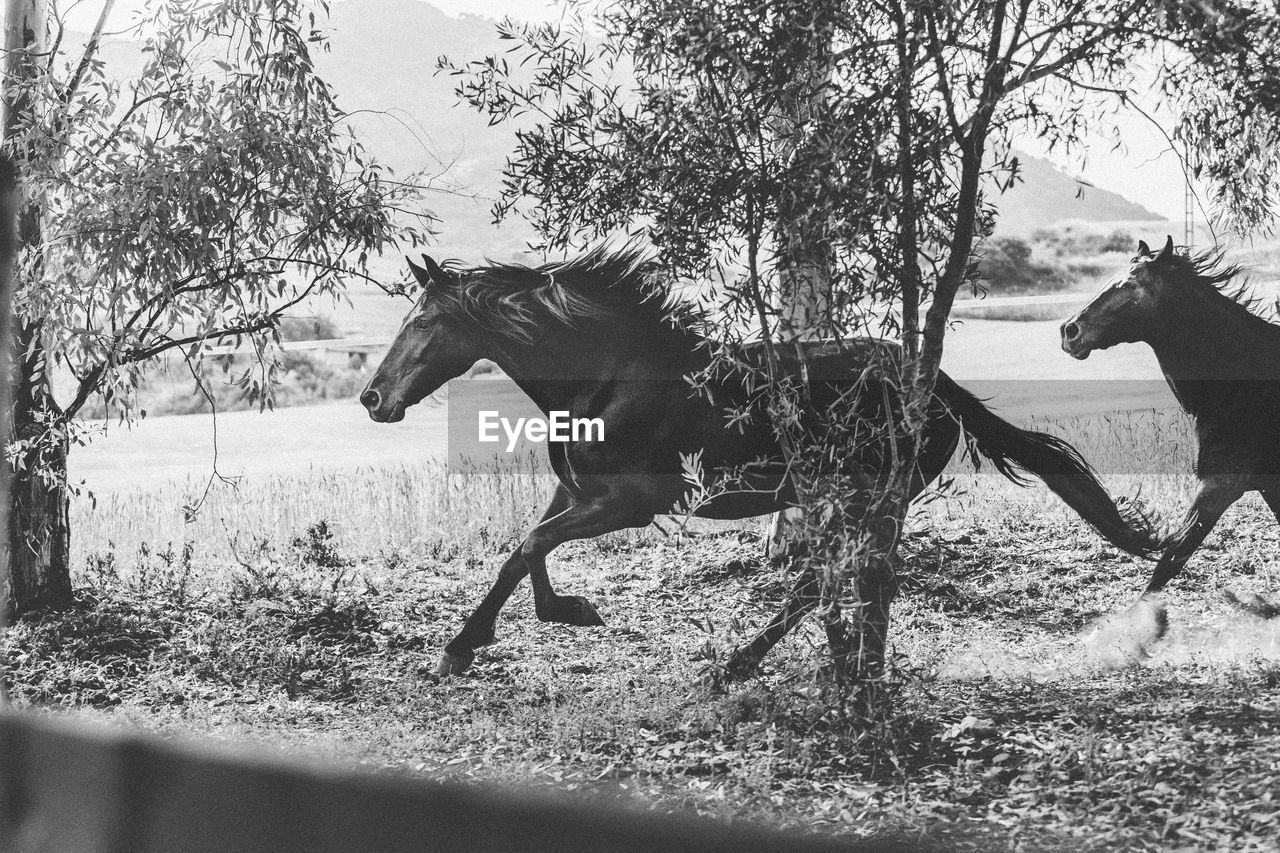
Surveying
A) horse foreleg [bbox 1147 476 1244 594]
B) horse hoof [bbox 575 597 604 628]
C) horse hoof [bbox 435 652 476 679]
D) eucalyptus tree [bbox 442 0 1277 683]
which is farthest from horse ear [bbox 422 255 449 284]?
horse foreleg [bbox 1147 476 1244 594]

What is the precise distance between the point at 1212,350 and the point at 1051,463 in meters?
0.92

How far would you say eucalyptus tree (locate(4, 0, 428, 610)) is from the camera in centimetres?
541

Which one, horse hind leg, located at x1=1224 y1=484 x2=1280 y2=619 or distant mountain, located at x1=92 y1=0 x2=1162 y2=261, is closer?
horse hind leg, located at x1=1224 y1=484 x2=1280 y2=619

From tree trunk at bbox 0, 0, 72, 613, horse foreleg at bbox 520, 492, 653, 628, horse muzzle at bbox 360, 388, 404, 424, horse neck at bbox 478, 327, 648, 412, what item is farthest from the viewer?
tree trunk at bbox 0, 0, 72, 613

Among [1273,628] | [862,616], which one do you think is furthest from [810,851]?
[1273,628]

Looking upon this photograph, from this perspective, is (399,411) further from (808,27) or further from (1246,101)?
(1246,101)

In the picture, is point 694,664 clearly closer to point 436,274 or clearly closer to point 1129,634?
point 1129,634

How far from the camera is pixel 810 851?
3971 millimetres

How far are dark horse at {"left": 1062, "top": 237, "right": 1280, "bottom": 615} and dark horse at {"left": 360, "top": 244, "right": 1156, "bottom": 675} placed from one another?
13.9 inches

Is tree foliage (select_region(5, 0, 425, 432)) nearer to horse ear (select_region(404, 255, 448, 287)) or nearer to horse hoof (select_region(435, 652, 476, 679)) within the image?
horse ear (select_region(404, 255, 448, 287))

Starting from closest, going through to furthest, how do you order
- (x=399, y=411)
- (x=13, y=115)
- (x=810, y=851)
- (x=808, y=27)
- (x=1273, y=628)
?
(x=808, y=27) → (x=810, y=851) → (x=1273, y=628) → (x=399, y=411) → (x=13, y=115)

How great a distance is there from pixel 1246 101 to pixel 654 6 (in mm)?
2263

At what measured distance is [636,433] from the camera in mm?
5160

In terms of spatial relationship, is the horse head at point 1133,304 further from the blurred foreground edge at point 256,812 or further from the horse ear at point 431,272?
the horse ear at point 431,272
